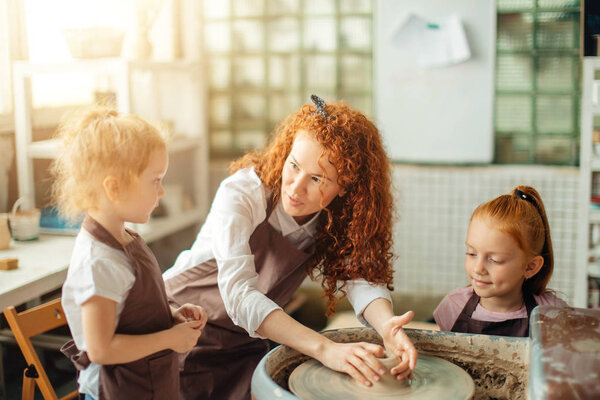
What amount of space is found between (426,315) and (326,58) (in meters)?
1.52

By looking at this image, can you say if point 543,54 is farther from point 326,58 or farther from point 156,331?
point 156,331

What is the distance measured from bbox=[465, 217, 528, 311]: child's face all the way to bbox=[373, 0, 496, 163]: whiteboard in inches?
67.6

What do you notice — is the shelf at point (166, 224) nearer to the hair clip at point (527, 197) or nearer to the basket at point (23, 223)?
the basket at point (23, 223)

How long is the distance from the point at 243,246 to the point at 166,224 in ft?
5.48

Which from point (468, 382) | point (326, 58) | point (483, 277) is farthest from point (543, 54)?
point (468, 382)

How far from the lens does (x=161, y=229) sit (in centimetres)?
315

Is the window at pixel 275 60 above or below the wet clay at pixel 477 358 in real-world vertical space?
above

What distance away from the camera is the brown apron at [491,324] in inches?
70.9

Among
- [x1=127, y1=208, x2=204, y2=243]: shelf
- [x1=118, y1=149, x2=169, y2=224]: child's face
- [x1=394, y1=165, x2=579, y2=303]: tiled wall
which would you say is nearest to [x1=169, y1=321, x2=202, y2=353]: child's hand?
[x1=118, y1=149, x2=169, y2=224]: child's face

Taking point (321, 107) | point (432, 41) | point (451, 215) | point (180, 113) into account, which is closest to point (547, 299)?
point (321, 107)

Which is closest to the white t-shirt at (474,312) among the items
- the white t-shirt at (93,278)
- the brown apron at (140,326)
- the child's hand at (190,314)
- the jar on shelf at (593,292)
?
the child's hand at (190,314)

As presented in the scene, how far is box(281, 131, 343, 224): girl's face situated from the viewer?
1.65 metres

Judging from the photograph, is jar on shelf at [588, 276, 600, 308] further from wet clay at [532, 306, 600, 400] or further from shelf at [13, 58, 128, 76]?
shelf at [13, 58, 128, 76]

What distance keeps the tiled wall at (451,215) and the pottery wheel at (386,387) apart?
6.00 ft
